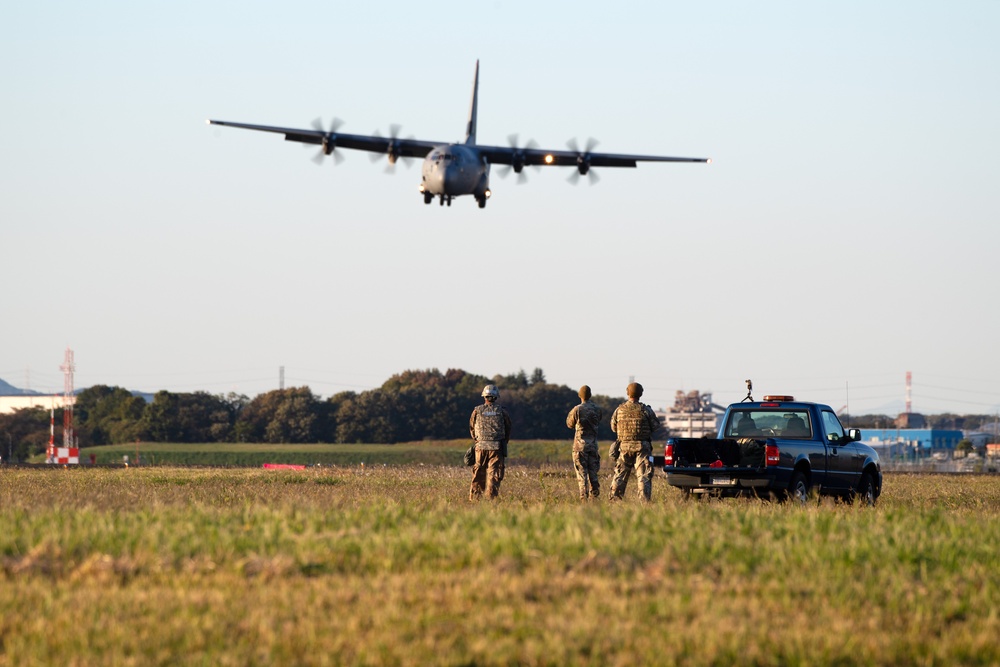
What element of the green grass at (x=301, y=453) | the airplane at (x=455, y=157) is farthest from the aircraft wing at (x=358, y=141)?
the green grass at (x=301, y=453)

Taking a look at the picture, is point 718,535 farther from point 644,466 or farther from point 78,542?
point 644,466

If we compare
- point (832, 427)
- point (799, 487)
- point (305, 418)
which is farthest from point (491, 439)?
point (305, 418)

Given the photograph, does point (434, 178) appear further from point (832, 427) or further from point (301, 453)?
point (301, 453)

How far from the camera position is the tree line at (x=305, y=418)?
108812mm

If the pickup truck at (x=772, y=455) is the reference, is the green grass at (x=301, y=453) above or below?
below

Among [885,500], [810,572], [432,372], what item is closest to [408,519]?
[810,572]

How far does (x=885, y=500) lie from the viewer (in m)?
21.7

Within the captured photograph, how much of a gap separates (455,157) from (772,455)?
28650 millimetres

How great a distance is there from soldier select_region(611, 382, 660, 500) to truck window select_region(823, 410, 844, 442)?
276cm

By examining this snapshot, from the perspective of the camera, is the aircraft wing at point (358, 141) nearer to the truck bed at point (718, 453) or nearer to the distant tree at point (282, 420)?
the truck bed at point (718, 453)

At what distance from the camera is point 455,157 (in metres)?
45.0

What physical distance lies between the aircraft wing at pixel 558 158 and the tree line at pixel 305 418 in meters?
54.8

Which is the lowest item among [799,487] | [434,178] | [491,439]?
[799,487]

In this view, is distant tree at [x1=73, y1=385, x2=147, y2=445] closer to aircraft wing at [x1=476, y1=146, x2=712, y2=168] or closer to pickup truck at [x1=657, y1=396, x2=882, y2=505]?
aircraft wing at [x1=476, y1=146, x2=712, y2=168]
